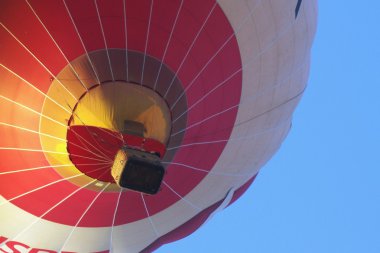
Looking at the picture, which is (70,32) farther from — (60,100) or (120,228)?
(120,228)

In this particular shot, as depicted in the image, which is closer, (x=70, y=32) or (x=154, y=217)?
(x=70, y=32)

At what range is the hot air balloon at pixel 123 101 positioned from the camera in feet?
18.7

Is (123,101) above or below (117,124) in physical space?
above

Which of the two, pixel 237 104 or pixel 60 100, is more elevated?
pixel 237 104

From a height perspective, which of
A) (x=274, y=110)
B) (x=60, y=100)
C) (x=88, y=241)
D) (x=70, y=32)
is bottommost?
(x=88, y=241)

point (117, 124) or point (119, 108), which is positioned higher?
point (119, 108)

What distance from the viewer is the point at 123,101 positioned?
5.80 m

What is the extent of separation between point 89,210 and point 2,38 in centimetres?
180

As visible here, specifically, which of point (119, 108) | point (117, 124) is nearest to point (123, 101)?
point (119, 108)

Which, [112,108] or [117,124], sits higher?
[112,108]

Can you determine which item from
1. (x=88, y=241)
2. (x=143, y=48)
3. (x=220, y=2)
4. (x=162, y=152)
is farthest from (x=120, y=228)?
(x=220, y=2)

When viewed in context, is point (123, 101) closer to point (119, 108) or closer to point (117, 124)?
point (119, 108)

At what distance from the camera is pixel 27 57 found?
18.9ft

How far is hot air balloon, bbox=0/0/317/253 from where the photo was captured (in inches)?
225
